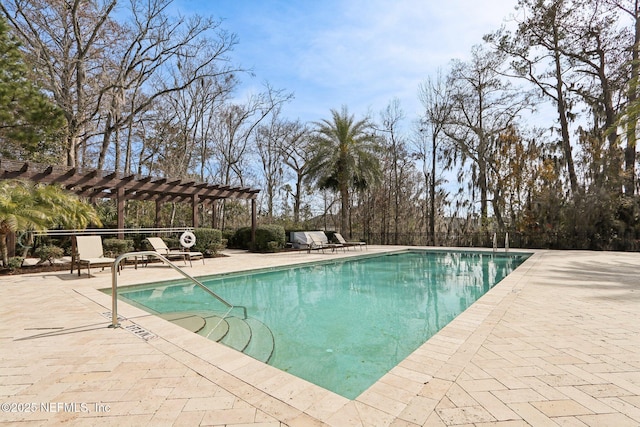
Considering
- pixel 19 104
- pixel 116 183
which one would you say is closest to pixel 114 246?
pixel 116 183

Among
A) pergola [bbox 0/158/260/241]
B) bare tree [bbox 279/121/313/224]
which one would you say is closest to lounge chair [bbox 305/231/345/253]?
pergola [bbox 0/158/260/241]

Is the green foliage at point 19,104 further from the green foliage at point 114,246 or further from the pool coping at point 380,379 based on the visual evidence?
the pool coping at point 380,379

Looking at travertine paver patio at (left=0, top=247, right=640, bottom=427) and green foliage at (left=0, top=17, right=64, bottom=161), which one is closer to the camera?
travertine paver patio at (left=0, top=247, right=640, bottom=427)

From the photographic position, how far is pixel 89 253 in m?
7.35

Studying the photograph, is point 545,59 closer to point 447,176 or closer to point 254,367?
point 447,176

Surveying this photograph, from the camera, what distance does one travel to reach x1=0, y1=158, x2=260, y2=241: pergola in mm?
8852

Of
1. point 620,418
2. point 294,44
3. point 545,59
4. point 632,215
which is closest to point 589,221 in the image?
point 632,215

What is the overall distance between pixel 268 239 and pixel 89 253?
7689 millimetres

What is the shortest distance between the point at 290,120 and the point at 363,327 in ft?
71.0

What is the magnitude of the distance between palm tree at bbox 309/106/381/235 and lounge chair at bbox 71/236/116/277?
37.5 ft

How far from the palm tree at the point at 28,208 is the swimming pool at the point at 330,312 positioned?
10.7 feet

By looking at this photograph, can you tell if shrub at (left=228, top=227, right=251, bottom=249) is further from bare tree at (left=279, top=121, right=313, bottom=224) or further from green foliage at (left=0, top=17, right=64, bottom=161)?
green foliage at (left=0, top=17, right=64, bottom=161)

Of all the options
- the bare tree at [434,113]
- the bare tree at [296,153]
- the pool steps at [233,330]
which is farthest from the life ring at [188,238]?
the bare tree at [434,113]

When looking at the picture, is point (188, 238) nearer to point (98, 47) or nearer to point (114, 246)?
point (114, 246)
